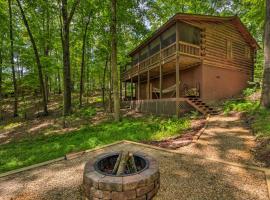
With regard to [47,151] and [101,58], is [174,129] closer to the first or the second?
[47,151]

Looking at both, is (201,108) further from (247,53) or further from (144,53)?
(144,53)

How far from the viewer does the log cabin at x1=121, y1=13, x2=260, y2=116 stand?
1217 centimetres

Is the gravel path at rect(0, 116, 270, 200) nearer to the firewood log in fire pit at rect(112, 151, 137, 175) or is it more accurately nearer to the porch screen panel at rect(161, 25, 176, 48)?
the firewood log in fire pit at rect(112, 151, 137, 175)

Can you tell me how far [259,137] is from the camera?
242 inches

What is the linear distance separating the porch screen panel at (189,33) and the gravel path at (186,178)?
8997 millimetres

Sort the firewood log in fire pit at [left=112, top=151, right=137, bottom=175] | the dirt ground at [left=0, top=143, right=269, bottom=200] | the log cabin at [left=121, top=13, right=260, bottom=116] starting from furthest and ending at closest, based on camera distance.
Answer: the log cabin at [left=121, top=13, right=260, bottom=116] < the firewood log in fire pit at [left=112, top=151, right=137, bottom=175] < the dirt ground at [left=0, top=143, right=269, bottom=200]

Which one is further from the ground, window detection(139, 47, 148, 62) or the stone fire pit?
window detection(139, 47, 148, 62)

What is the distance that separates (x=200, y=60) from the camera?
13.1m

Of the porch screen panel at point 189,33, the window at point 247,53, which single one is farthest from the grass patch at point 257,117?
the window at point 247,53

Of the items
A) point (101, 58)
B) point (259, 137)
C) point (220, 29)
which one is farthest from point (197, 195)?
point (101, 58)

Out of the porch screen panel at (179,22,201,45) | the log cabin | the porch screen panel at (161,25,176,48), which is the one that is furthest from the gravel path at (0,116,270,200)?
the porch screen panel at (161,25,176,48)

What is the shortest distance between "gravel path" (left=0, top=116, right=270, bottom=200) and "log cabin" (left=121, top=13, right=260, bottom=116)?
593 cm

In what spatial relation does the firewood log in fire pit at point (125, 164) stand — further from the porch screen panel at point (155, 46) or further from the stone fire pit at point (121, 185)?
the porch screen panel at point (155, 46)

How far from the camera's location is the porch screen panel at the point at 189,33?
13055mm
